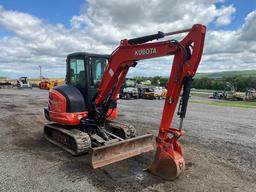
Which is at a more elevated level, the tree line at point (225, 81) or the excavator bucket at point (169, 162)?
the tree line at point (225, 81)

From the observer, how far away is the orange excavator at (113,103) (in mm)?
5848

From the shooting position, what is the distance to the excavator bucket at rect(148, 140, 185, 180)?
5801 mm

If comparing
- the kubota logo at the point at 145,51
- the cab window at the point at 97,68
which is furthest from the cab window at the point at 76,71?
the kubota logo at the point at 145,51

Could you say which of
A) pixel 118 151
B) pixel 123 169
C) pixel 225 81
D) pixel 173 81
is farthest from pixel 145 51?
pixel 225 81

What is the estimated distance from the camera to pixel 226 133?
1134 cm

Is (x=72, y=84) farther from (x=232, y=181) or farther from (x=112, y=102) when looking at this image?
(x=232, y=181)

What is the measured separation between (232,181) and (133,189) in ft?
6.83

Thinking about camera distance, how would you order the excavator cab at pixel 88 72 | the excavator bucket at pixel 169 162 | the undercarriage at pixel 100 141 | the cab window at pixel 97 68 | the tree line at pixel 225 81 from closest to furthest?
the excavator bucket at pixel 169 162
the undercarriage at pixel 100 141
the excavator cab at pixel 88 72
the cab window at pixel 97 68
the tree line at pixel 225 81

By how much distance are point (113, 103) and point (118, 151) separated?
78.5 inches

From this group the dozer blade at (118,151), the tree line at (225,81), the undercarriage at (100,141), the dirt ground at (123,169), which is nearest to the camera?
the dirt ground at (123,169)

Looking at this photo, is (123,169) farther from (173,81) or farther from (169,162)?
(173,81)

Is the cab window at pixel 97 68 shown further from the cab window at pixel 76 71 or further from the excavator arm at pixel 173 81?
the excavator arm at pixel 173 81

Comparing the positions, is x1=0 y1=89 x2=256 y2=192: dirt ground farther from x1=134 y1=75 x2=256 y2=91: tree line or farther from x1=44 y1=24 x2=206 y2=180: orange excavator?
x1=134 y1=75 x2=256 y2=91: tree line

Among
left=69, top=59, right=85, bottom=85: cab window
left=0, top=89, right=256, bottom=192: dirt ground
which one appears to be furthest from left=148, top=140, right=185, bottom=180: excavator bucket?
left=69, top=59, right=85, bottom=85: cab window
